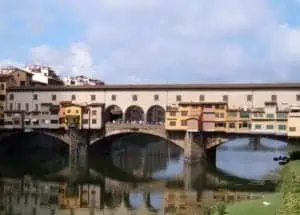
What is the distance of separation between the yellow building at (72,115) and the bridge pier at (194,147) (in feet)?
46.4

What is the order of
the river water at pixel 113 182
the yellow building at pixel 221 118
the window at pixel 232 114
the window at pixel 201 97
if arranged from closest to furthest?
the river water at pixel 113 182 < the window at pixel 232 114 < the yellow building at pixel 221 118 < the window at pixel 201 97

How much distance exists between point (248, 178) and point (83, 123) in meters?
25.3

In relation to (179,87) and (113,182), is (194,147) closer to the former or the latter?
(179,87)

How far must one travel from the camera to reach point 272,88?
2276 inches

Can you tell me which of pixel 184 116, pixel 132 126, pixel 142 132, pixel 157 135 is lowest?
pixel 157 135

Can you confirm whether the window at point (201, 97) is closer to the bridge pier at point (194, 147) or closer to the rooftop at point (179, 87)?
the rooftop at point (179, 87)

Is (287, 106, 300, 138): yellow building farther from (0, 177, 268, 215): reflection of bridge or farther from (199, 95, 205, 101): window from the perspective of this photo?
(0, 177, 268, 215): reflection of bridge

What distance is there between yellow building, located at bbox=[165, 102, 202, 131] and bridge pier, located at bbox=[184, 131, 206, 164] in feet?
2.66

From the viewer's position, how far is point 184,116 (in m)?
59.6

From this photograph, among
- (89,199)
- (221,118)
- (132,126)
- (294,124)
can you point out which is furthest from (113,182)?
(294,124)

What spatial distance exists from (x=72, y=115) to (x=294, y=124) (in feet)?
86.5

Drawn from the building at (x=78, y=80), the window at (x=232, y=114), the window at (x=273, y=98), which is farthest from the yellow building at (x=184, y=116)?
the building at (x=78, y=80)

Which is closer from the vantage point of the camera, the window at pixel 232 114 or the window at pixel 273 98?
the window at pixel 232 114

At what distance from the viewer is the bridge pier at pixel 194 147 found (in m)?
57.7
